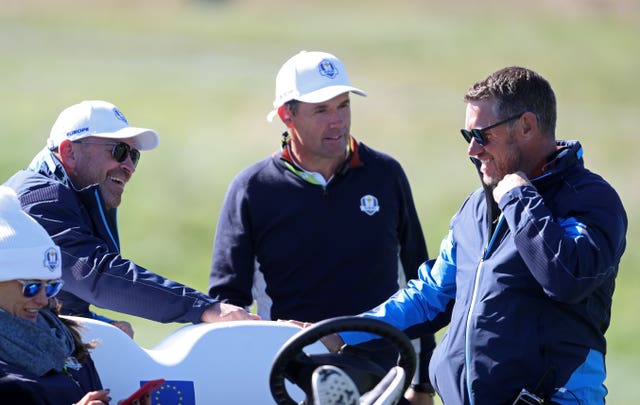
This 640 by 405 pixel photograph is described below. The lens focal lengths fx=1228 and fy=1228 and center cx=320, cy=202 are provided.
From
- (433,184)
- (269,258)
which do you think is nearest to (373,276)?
(269,258)

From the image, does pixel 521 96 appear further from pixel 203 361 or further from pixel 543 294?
pixel 203 361

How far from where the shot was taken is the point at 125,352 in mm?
4340

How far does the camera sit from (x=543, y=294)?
4.09m

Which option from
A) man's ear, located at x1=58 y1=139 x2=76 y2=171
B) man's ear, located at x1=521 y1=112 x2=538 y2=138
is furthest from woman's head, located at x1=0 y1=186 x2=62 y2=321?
man's ear, located at x1=521 y1=112 x2=538 y2=138

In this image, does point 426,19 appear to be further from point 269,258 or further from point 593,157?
point 269,258

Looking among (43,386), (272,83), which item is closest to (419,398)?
(43,386)

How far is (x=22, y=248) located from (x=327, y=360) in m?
1.00

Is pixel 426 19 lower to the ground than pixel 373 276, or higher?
higher

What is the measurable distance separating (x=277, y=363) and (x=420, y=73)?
30.6 metres

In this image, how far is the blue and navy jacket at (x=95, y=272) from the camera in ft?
15.7

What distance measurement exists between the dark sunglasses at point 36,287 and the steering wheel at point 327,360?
0.76 m

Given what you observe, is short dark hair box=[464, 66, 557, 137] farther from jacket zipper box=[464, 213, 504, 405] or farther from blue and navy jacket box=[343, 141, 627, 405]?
jacket zipper box=[464, 213, 504, 405]

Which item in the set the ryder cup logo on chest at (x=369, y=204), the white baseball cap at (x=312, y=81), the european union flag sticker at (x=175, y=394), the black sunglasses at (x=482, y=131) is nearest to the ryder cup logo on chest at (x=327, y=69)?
the white baseball cap at (x=312, y=81)

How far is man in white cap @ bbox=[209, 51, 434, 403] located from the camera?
224 inches
